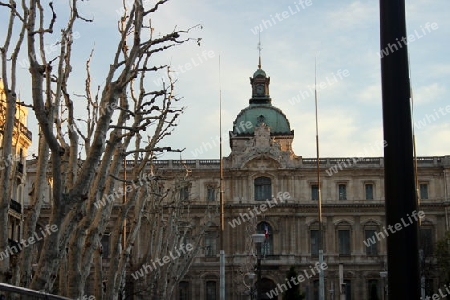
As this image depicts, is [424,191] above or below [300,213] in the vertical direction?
above

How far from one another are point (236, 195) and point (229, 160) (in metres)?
3.52

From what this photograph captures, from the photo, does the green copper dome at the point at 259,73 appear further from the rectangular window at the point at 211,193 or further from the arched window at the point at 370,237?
the arched window at the point at 370,237

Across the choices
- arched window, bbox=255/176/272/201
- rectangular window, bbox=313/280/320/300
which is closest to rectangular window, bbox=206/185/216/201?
arched window, bbox=255/176/272/201

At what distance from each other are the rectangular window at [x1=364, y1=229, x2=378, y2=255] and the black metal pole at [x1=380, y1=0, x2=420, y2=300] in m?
70.0

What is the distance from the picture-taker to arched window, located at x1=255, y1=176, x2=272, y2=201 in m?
76.6

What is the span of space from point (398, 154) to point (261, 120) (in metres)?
73.6

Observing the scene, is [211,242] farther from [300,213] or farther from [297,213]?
[300,213]

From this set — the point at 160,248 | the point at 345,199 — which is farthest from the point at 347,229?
the point at 160,248

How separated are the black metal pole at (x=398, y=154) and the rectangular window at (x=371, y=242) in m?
70.0

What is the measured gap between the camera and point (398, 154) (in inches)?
284

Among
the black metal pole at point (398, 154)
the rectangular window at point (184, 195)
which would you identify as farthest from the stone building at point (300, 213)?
the black metal pole at point (398, 154)

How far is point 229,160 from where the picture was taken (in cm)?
7700

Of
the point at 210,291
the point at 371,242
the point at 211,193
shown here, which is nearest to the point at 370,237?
the point at 371,242

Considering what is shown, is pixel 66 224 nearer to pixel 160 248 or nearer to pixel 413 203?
pixel 413 203
